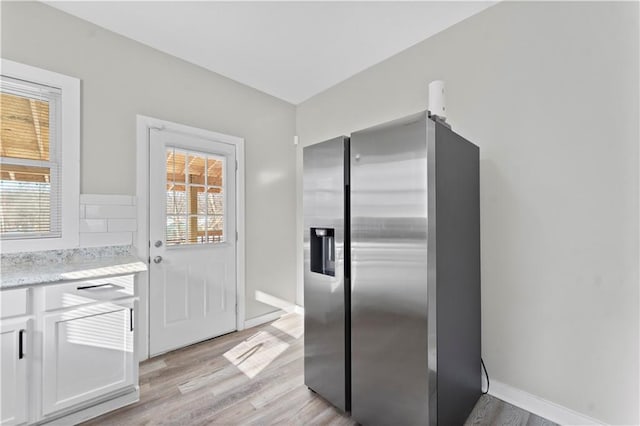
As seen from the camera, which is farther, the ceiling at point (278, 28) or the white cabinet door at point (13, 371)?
the ceiling at point (278, 28)

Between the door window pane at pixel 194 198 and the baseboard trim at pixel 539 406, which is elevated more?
the door window pane at pixel 194 198

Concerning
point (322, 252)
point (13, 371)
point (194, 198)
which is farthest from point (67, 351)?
point (322, 252)

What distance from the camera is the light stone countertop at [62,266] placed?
5.14ft

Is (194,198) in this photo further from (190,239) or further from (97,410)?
(97,410)

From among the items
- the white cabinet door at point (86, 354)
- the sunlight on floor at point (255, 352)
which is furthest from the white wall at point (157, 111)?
the white cabinet door at point (86, 354)

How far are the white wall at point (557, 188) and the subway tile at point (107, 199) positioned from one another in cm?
274

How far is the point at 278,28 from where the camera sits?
2.25m

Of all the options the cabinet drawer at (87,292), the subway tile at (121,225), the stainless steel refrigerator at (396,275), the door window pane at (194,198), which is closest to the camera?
the stainless steel refrigerator at (396,275)

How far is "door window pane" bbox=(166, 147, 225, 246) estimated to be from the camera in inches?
105

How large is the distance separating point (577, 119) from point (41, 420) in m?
3.53

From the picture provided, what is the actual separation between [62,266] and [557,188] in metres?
3.23

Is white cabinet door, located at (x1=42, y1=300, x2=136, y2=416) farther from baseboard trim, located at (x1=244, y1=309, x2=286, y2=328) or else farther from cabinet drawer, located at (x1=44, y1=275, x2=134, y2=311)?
baseboard trim, located at (x1=244, y1=309, x2=286, y2=328)

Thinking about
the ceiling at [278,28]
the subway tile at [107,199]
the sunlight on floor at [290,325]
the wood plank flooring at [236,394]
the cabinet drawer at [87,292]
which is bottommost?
the wood plank flooring at [236,394]

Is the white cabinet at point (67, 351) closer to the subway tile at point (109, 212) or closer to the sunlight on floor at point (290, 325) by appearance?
the subway tile at point (109, 212)
